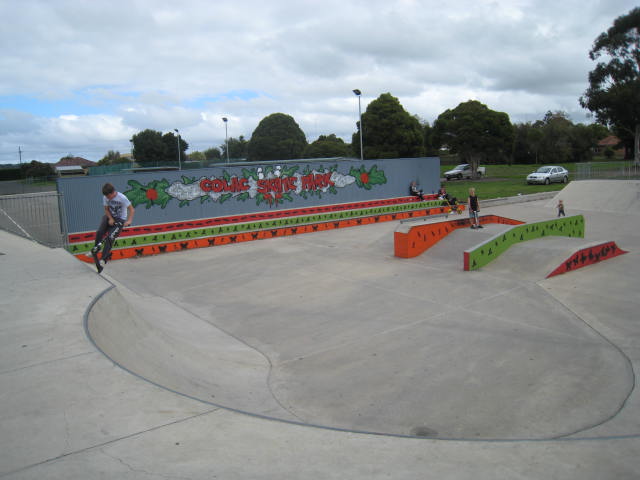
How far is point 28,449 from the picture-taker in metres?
3.33

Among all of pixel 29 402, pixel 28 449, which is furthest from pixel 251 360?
pixel 28 449

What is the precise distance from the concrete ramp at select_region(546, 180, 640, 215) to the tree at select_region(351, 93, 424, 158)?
2141cm

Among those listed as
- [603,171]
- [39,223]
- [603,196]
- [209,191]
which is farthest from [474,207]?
[603,171]

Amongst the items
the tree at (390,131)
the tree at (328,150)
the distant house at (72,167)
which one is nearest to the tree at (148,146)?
the distant house at (72,167)

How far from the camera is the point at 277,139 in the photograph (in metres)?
74.1

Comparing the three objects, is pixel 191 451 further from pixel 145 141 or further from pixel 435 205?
pixel 145 141

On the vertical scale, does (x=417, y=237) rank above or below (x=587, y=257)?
→ above

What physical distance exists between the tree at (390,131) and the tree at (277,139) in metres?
25.7

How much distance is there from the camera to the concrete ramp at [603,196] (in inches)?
925

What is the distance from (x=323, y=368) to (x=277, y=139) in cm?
6983

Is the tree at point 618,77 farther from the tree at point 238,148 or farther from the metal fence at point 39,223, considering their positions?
the tree at point 238,148

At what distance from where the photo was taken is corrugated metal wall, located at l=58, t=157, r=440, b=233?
620 inches

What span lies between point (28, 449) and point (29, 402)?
2.57 feet

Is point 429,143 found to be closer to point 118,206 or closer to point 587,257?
point 587,257
